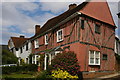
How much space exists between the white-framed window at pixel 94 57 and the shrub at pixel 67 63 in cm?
212

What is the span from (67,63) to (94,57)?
3.76 metres

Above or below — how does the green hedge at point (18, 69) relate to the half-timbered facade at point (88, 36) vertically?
below

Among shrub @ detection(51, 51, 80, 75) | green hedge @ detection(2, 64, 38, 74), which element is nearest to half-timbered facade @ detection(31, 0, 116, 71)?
shrub @ detection(51, 51, 80, 75)

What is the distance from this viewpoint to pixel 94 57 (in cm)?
1798

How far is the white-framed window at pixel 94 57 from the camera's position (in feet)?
58.3

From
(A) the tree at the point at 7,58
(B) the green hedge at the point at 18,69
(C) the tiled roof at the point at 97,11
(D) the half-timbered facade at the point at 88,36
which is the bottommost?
(B) the green hedge at the point at 18,69

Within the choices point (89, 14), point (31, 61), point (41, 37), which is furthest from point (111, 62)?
point (31, 61)

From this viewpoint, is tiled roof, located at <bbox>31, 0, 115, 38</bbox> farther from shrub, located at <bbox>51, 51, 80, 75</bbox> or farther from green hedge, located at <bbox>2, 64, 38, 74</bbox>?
green hedge, located at <bbox>2, 64, 38, 74</bbox>

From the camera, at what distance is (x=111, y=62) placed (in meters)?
20.5

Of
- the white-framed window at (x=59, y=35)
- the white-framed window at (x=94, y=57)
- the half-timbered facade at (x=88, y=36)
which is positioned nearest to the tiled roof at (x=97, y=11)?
the half-timbered facade at (x=88, y=36)

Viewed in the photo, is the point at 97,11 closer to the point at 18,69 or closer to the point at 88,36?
the point at 88,36

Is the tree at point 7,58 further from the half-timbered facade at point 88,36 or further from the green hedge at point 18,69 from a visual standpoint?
the half-timbered facade at point 88,36

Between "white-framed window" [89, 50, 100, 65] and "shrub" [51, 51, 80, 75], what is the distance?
6.96 ft

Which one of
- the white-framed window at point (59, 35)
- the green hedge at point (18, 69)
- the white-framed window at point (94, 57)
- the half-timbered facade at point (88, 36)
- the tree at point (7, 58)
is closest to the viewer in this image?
the half-timbered facade at point (88, 36)
